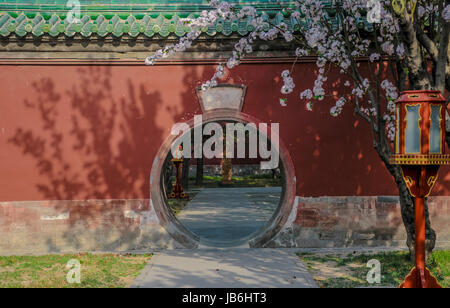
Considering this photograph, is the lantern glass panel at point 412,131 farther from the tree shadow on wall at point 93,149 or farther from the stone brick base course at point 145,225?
the tree shadow on wall at point 93,149

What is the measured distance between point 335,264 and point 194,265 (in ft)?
6.18

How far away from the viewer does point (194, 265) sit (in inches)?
261

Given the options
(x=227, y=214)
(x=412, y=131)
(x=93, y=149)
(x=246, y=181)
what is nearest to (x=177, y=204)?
(x=227, y=214)

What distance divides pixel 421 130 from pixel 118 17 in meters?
5.40

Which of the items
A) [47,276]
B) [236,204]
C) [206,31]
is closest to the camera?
[47,276]

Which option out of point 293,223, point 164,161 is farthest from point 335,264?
point 164,161

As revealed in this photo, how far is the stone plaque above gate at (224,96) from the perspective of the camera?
7.84 meters

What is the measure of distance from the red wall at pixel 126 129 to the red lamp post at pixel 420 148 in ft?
11.0

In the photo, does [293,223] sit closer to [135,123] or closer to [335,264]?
[335,264]

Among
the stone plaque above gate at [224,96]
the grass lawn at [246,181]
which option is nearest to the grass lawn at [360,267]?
the stone plaque above gate at [224,96]

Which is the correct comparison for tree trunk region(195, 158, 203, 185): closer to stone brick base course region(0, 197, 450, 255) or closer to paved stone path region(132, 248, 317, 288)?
stone brick base course region(0, 197, 450, 255)

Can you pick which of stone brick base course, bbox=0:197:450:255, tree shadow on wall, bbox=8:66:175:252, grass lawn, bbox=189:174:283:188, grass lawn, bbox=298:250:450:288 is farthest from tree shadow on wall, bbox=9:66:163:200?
grass lawn, bbox=189:174:283:188

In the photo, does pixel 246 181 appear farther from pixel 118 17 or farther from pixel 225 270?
pixel 225 270

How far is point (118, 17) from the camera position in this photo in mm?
8008
